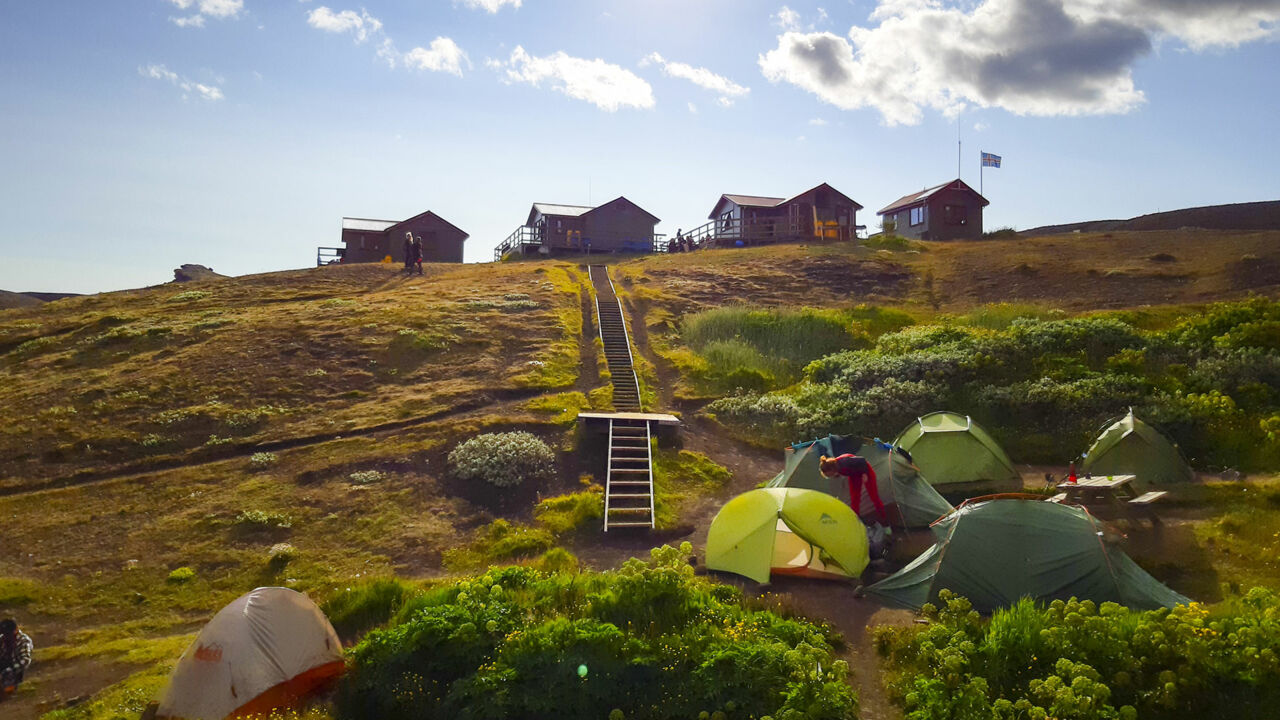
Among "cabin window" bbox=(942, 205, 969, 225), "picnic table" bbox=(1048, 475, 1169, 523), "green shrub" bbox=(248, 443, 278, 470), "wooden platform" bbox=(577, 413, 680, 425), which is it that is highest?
"cabin window" bbox=(942, 205, 969, 225)

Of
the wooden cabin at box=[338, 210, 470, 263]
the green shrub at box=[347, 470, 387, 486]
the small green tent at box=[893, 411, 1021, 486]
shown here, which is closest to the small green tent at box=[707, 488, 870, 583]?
the small green tent at box=[893, 411, 1021, 486]

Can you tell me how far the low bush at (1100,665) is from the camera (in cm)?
898

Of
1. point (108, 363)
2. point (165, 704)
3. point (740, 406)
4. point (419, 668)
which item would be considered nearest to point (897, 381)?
point (740, 406)

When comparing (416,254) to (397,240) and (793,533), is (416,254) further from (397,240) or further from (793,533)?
(793,533)

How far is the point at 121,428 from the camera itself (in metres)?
23.3

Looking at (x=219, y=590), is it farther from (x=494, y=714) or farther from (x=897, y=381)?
(x=897, y=381)

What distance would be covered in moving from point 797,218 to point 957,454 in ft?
150

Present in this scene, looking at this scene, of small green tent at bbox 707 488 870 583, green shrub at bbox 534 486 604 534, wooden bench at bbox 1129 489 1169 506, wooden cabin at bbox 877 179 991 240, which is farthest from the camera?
wooden cabin at bbox 877 179 991 240

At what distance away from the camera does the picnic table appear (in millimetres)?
15266

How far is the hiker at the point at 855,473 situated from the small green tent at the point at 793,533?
85cm

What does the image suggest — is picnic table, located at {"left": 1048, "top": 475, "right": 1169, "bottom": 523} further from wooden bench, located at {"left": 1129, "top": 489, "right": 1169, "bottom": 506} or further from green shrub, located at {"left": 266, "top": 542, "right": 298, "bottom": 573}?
green shrub, located at {"left": 266, "top": 542, "right": 298, "bottom": 573}

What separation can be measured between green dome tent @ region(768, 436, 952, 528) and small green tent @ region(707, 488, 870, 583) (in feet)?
4.97

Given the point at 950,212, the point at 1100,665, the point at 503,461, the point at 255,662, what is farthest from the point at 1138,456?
the point at 950,212

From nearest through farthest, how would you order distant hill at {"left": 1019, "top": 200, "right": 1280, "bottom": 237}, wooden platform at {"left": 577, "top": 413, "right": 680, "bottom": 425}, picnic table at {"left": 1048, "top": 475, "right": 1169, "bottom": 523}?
picnic table at {"left": 1048, "top": 475, "right": 1169, "bottom": 523} < wooden platform at {"left": 577, "top": 413, "right": 680, "bottom": 425} < distant hill at {"left": 1019, "top": 200, "right": 1280, "bottom": 237}
